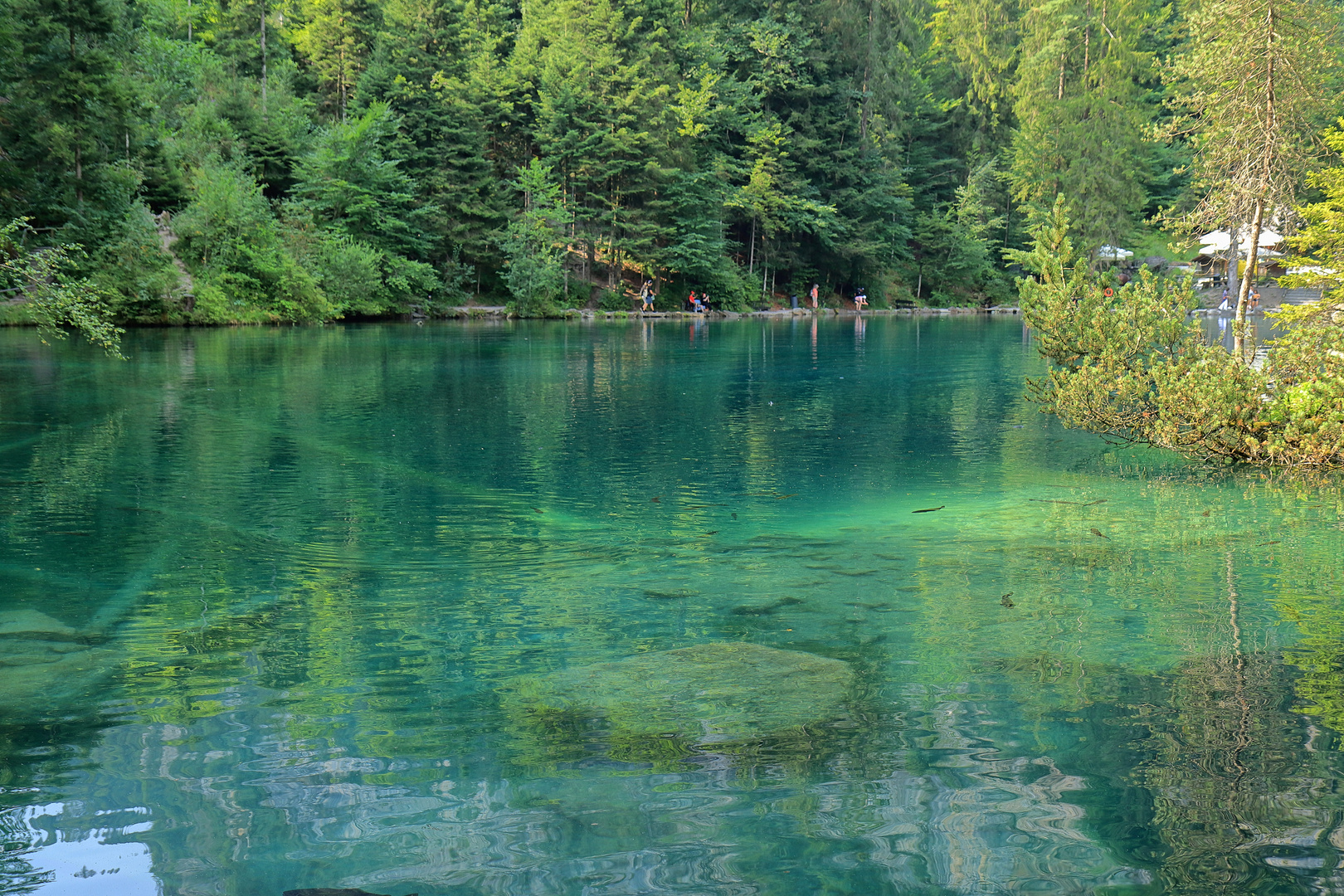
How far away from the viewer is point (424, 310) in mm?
47062

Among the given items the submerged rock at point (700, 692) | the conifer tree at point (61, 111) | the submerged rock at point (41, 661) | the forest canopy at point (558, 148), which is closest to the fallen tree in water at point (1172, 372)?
the submerged rock at point (700, 692)

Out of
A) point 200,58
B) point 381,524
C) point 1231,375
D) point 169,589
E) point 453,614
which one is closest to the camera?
point 453,614

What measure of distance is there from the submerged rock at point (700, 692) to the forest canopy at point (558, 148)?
25.9 metres

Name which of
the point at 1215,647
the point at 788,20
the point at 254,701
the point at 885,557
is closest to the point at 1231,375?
the point at 885,557

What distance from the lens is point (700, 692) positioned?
220 inches

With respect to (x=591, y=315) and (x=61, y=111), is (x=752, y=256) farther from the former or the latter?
(x=61, y=111)

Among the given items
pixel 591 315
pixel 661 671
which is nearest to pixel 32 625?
pixel 661 671

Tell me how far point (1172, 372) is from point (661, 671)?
8680mm

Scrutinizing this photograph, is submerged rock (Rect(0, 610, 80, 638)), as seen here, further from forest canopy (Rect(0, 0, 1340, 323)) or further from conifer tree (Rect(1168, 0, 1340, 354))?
forest canopy (Rect(0, 0, 1340, 323))

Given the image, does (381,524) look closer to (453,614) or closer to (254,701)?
(453,614)

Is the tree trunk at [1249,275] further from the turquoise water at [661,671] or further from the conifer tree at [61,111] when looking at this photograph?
the conifer tree at [61,111]

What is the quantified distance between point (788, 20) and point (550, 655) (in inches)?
2369

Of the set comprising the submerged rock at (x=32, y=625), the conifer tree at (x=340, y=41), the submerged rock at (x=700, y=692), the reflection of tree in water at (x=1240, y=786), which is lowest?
the reflection of tree in water at (x=1240, y=786)

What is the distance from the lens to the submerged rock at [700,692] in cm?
518
